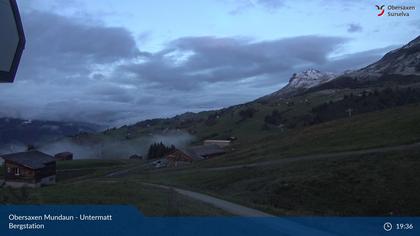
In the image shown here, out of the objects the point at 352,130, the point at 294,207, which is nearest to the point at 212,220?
the point at 294,207

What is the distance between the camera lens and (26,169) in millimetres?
51281

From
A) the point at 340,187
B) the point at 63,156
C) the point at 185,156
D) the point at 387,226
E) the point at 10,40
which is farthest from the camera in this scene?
the point at 63,156

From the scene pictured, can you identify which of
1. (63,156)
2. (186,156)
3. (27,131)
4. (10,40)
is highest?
(27,131)

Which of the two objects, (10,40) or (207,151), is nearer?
(10,40)

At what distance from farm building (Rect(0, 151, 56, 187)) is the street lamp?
44707 millimetres

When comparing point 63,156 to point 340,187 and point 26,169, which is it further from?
point 340,187

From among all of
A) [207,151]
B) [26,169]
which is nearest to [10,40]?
[26,169]

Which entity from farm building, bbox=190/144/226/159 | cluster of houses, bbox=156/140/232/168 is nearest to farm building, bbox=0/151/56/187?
cluster of houses, bbox=156/140/232/168

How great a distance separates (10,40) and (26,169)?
47282mm

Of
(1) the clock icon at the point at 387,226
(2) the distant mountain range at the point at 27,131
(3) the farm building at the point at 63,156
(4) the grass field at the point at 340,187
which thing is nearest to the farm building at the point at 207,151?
(2) the distant mountain range at the point at 27,131

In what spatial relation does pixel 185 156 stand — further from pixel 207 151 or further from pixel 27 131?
pixel 27 131

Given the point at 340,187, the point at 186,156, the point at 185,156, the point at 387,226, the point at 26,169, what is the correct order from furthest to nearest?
1. the point at 185,156
2. the point at 186,156
3. the point at 26,169
4. the point at 340,187
5. the point at 387,226

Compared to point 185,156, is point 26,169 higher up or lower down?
higher up

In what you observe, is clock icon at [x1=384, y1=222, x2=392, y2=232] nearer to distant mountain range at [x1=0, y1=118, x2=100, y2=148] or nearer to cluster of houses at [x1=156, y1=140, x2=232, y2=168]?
distant mountain range at [x1=0, y1=118, x2=100, y2=148]
